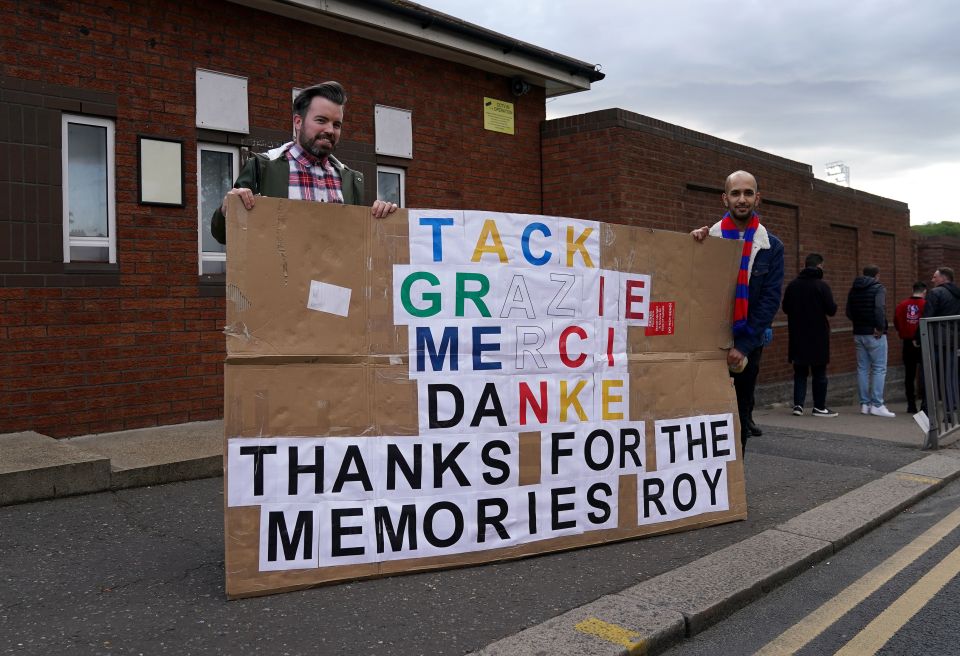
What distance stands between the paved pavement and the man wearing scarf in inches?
41.1

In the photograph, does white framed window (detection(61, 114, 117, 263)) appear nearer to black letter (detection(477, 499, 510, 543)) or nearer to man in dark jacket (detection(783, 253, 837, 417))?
black letter (detection(477, 499, 510, 543))

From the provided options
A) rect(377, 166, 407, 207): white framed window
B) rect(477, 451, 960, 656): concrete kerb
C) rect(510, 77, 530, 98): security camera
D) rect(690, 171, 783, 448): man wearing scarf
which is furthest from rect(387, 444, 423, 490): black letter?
rect(510, 77, 530, 98): security camera

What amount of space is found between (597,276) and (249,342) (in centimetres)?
193

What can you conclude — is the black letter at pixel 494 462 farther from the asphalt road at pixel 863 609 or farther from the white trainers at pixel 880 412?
the white trainers at pixel 880 412

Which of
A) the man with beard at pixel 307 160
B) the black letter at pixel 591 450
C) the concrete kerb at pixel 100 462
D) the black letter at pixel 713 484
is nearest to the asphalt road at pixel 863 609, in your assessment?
the black letter at pixel 713 484

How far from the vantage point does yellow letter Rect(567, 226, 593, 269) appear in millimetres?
4469

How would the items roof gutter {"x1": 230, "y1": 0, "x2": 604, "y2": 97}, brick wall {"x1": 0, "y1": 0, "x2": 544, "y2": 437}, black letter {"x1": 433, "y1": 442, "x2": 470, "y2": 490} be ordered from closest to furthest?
black letter {"x1": 433, "y1": 442, "x2": 470, "y2": 490}, brick wall {"x1": 0, "y1": 0, "x2": 544, "y2": 437}, roof gutter {"x1": 230, "y1": 0, "x2": 604, "y2": 97}

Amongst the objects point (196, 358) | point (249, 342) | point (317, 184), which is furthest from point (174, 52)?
point (249, 342)

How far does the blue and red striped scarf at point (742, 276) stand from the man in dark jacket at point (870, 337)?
6.75 metres

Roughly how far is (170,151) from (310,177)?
383 centimetres

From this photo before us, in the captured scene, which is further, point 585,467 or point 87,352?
point 87,352

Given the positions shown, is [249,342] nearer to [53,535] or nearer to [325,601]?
[325,601]

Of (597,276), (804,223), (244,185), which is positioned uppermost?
(804,223)

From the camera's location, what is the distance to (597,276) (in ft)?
15.0
